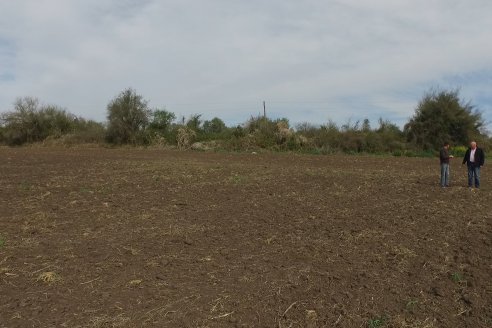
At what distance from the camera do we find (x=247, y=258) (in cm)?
777

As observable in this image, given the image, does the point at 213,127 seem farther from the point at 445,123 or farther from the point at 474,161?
the point at 474,161

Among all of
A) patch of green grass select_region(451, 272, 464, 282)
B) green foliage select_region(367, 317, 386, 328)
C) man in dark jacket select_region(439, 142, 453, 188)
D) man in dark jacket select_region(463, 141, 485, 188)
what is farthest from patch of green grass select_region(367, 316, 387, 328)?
man in dark jacket select_region(463, 141, 485, 188)

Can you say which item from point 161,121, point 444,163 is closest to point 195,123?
point 161,121

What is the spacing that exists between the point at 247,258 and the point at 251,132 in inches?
1357

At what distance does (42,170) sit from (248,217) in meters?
12.3

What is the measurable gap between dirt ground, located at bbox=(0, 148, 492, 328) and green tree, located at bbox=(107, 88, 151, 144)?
3040 cm

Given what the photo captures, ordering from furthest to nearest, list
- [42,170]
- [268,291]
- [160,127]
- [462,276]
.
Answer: [160,127] → [42,170] → [462,276] → [268,291]

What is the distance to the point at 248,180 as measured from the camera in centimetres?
1634

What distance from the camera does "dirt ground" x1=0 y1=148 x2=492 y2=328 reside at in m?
5.92

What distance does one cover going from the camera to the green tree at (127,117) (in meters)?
43.4

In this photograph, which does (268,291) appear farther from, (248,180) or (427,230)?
(248,180)

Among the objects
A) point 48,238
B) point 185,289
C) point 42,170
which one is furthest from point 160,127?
point 185,289

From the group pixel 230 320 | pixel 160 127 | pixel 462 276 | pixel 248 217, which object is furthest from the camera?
pixel 160 127

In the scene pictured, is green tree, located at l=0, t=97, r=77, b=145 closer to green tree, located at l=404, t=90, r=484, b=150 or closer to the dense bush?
the dense bush
